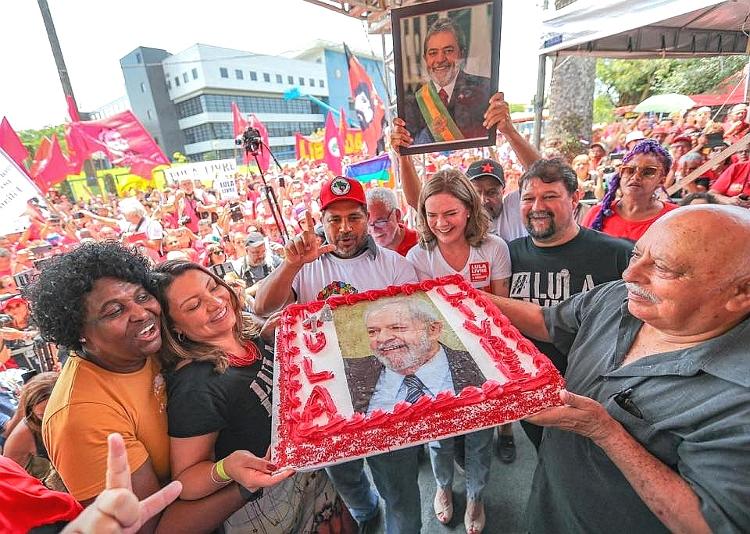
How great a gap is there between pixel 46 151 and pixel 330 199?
1122 cm

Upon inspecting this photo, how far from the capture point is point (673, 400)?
117cm

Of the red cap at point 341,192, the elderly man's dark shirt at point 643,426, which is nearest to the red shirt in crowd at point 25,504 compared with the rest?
the elderly man's dark shirt at point 643,426

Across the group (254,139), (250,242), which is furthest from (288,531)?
(250,242)

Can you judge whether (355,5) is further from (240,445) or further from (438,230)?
(240,445)

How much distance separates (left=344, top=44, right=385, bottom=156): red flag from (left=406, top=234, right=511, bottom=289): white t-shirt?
6630 millimetres

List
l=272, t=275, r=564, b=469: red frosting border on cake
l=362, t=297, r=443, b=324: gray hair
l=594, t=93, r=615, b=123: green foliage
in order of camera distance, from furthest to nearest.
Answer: l=594, t=93, r=615, b=123: green foliage
l=362, t=297, r=443, b=324: gray hair
l=272, t=275, r=564, b=469: red frosting border on cake

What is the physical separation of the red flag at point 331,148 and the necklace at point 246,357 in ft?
33.5

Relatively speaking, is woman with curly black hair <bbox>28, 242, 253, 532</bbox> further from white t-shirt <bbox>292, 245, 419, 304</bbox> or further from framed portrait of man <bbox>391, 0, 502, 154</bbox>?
framed portrait of man <bbox>391, 0, 502, 154</bbox>

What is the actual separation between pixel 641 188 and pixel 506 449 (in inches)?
99.6

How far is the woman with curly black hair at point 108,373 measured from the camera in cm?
132

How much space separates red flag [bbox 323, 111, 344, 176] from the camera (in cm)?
1137

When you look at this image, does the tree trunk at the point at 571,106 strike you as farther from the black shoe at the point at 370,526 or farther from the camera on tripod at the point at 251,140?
the black shoe at the point at 370,526

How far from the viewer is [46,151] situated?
9383 millimetres

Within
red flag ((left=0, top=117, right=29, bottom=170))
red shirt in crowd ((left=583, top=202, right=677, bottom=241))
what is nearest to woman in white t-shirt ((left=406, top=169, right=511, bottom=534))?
red shirt in crowd ((left=583, top=202, right=677, bottom=241))
